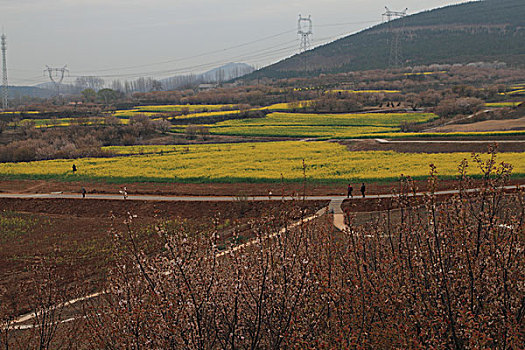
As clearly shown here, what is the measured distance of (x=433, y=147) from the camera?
176 ft

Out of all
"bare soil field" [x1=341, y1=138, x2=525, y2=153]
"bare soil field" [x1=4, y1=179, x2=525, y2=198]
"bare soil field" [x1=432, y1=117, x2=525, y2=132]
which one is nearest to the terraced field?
"bare soil field" [x1=432, y1=117, x2=525, y2=132]

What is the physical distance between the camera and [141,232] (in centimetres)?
3131

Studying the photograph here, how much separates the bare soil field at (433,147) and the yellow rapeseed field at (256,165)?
8.72 ft

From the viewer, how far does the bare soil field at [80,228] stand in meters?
24.0

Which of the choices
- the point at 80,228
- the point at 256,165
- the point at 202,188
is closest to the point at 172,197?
the point at 202,188

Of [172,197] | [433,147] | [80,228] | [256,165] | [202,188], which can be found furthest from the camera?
[433,147]

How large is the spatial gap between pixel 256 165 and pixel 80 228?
20.4 meters

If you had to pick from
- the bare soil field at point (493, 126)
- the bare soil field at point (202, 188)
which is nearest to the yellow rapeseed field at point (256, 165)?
the bare soil field at point (202, 188)

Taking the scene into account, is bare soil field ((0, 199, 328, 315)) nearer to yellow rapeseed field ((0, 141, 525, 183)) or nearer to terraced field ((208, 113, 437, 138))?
yellow rapeseed field ((0, 141, 525, 183))

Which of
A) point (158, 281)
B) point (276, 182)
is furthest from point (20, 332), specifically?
point (276, 182)

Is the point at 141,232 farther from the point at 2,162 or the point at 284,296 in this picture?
the point at 2,162

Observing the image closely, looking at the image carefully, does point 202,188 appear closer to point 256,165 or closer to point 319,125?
point 256,165

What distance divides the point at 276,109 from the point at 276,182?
7417cm

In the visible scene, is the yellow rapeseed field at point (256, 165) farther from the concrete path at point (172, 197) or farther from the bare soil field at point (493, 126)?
the bare soil field at point (493, 126)
